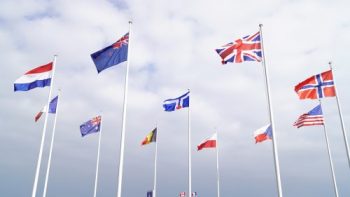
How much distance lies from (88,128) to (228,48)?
19.7 m

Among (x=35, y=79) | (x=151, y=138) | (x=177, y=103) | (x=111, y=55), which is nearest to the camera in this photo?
(x=111, y=55)

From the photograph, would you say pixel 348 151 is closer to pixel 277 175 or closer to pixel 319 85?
pixel 319 85

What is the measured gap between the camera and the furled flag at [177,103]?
2694 centimetres

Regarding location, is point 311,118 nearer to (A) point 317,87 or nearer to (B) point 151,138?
(A) point 317,87

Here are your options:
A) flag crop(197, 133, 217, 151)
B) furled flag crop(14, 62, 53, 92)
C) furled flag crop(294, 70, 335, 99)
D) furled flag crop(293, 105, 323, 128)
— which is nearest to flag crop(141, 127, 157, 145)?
flag crop(197, 133, 217, 151)

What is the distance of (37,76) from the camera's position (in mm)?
20984

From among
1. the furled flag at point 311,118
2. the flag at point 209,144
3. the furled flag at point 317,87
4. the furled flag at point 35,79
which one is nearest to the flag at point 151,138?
the flag at point 209,144

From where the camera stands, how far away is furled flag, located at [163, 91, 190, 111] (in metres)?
26.9

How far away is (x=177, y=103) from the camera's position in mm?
27297

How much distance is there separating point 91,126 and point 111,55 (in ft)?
56.0

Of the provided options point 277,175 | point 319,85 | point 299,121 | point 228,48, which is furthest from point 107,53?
point 299,121

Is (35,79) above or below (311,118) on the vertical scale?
above

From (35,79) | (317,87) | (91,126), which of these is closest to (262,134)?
(317,87)

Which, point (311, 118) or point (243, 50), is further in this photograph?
point (311, 118)
